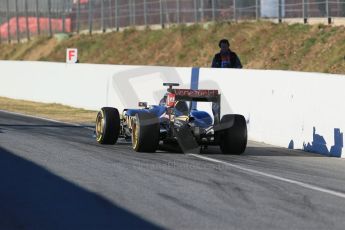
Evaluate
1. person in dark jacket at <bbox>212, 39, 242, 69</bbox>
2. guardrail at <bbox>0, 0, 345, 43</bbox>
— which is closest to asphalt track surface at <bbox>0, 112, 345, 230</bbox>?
person in dark jacket at <bbox>212, 39, 242, 69</bbox>

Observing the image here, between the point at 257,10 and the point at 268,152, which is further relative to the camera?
the point at 257,10

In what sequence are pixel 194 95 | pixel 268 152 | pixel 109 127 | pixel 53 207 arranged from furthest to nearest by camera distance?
pixel 268 152 → pixel 109 127 → pixel 194 95 → pixel 53 207

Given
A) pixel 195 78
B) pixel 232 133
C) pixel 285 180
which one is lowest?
pixel 285 180

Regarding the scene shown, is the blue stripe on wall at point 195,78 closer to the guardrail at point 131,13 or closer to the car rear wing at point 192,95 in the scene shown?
the car rear wing at point 192,95

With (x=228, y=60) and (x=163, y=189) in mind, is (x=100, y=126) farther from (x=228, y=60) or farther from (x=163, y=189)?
(x=163, y=189)

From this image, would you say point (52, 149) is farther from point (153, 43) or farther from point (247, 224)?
point (153, 43)

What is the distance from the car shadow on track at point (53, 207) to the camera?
812 cm

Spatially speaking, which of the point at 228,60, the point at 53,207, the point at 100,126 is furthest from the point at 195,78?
the point at 53,207

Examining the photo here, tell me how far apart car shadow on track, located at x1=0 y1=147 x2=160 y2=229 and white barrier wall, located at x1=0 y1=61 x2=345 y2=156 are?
236 inches

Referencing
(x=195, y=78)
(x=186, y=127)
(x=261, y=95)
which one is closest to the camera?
→ (x=186, y=127)

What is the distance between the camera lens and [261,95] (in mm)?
18312

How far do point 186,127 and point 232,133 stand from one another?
0.84m

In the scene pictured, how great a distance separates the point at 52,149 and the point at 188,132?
7.45ft

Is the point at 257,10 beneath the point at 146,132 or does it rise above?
above
